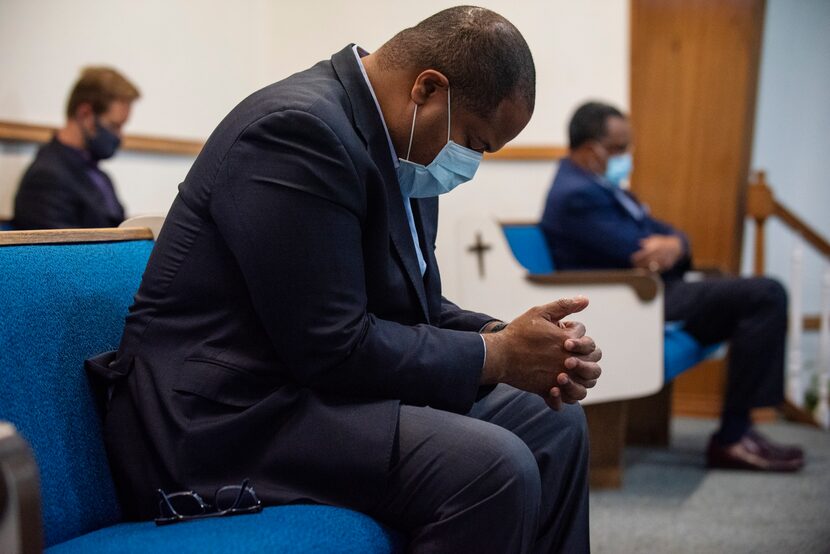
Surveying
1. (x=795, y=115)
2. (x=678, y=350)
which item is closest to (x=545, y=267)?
(x=678, y=350)

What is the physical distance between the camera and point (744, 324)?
3240 millimetres

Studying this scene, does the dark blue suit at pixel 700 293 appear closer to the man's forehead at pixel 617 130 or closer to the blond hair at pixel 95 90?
the man's forehead at pixel 617 130

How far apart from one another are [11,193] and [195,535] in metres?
2.33

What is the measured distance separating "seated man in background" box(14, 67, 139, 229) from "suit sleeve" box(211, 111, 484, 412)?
2.01 meters

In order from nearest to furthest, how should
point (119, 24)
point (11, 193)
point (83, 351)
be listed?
point (83, 351) → point (11, 193) → point (119, 24)

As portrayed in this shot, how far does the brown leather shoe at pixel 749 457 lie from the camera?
3172 millimetres

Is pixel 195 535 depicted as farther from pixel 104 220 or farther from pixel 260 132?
pixel 104 220

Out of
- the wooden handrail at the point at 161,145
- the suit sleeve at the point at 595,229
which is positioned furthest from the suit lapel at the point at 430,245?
the suit sleeve at the point at 595,229

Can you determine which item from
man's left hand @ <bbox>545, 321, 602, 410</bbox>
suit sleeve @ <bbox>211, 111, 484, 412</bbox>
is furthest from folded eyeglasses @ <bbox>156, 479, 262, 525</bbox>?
man's left hand @ <bbox>545, 321, 602, 410</bbox>

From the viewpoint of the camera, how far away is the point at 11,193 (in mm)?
3123

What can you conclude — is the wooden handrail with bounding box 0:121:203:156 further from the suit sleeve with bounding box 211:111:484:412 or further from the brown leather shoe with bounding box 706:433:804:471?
the brown leather shoe with bounding box 706:433:804:471

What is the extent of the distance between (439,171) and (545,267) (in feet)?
5.87

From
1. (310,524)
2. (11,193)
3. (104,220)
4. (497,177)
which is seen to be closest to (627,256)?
(497,177)

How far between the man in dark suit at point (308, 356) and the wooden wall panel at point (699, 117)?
2.85 m
